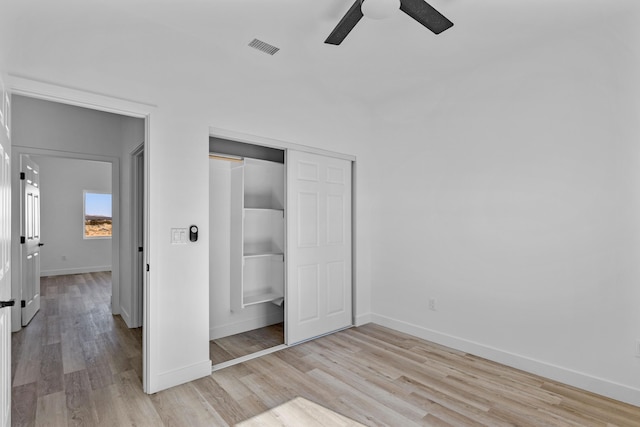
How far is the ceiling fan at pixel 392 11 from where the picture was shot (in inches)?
77.0

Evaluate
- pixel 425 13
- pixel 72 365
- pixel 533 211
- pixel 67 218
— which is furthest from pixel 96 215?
pixel 533 211

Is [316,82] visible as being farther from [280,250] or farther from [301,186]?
[280,250]

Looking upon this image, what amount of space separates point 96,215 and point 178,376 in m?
7.24

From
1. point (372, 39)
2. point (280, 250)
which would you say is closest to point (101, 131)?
point (280, 250)

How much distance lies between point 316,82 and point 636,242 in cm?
308

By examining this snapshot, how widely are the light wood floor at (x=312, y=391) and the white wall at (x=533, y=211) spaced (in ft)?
1.09

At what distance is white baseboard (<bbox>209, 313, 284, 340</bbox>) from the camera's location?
366cm

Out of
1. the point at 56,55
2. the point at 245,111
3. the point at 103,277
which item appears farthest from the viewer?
the point at 103,277

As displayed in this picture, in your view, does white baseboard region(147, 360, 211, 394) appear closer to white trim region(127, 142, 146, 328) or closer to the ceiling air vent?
white trim region(127, 142, 146, 328)

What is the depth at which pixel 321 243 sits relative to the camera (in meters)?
3.81

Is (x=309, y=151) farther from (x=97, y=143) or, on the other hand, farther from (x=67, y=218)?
(x=67, y=218)

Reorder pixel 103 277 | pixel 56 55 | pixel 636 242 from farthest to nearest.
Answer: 1. pixel 103 277
2. pixel 636 242
3. pixel 56 55

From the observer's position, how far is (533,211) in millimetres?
2898

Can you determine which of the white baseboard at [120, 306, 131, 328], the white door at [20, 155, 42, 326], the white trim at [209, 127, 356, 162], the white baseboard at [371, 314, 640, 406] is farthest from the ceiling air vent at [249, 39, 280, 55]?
the white baseboard at [120, 306, 131, 328]
